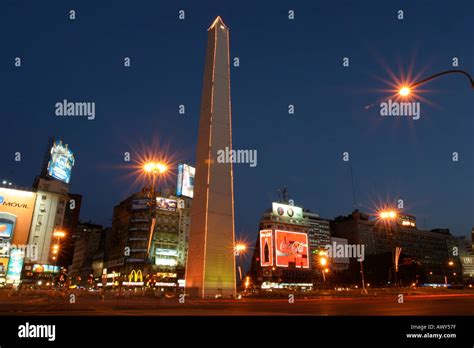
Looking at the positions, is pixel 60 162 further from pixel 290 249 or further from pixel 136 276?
pixel 290 249

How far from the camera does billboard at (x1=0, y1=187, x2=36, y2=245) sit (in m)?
75.0

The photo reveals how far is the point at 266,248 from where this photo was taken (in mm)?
85375

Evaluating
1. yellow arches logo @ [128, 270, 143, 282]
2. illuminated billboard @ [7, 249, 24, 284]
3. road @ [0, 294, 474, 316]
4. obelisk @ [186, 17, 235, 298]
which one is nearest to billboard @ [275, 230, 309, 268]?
yellow arches logo @ [128, 270, 143, 282]

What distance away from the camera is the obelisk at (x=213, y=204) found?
24859 millimetres

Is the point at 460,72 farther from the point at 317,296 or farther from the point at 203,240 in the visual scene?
the point at 317,296

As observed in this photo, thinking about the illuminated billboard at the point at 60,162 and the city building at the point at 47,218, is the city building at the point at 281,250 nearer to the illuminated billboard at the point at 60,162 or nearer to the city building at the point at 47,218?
the city building at the point at 47,218

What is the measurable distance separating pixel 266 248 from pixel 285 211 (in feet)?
52.7

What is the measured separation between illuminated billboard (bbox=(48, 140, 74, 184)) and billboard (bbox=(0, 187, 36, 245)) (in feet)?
23.7

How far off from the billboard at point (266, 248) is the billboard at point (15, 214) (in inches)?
2038

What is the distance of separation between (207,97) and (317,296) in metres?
22.6

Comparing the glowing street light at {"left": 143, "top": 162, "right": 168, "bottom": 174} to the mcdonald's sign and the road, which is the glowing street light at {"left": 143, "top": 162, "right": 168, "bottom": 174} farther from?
the mcdonald's sign

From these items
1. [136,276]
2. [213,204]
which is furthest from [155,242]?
[213,204]

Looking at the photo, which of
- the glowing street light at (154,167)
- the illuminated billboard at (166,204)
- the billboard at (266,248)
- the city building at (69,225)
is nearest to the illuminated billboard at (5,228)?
the city building at (69,225)

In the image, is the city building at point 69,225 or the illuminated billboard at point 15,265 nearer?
the illuminated billboard at point 15,265
